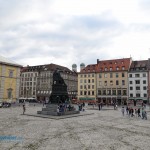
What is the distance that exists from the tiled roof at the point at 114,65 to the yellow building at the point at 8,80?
33.7 meters

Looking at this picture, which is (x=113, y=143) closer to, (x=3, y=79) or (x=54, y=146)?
(x=54, y=146)

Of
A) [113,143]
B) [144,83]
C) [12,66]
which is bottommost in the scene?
[113,143]

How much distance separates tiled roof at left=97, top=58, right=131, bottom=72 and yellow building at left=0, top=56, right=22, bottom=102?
110ft

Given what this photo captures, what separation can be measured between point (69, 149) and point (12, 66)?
147 feet

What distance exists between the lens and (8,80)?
4891 cm

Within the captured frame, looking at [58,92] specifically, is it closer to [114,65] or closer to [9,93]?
[9,93]

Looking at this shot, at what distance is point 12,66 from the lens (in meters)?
50.2

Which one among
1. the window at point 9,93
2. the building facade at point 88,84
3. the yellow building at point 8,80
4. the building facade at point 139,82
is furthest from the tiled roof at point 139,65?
the window at point 9,93

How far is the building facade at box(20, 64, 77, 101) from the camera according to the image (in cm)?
8331

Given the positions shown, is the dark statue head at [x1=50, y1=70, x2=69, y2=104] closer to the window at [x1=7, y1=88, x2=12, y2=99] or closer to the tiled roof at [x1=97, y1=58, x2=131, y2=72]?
the window at [x1=7, y1=88, x2=12, y2=99]

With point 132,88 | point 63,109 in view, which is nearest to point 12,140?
point 63,109

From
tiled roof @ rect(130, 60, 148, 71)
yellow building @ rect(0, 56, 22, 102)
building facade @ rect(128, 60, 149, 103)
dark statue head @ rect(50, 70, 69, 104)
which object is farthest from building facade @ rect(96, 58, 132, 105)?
dark statue head @ rect(50, 70, 69, 104)

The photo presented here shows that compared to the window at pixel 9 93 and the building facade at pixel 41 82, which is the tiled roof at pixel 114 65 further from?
the window at pixel 9 93

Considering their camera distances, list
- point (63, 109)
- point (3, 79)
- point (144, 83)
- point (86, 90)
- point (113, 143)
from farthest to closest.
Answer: point (86, 90) < point (144, 83) < point (3, 79) < point (63, 109) < point (113, 143)
